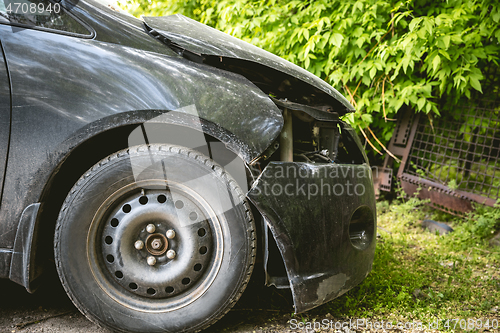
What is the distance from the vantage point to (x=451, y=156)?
3.74m

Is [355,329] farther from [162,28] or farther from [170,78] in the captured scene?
[162,28]

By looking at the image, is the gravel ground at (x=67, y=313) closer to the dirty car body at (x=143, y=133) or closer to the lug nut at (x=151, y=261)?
the dirty car body at (x=143, y=133)

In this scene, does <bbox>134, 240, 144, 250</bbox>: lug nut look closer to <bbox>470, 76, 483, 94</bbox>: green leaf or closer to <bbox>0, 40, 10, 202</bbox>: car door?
<bbox>0, 40, 10, 202</bbox>: car door

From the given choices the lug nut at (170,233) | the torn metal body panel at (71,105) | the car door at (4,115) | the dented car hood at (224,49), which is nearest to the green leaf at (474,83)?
the dented car hood at (224,49)

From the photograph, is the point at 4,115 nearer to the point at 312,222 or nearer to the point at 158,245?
the point at 158,245

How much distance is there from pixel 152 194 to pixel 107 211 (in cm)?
21

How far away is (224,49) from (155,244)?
99 cm

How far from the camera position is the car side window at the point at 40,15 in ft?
5.04

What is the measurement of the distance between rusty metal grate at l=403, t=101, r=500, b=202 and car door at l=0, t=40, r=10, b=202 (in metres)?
3.71

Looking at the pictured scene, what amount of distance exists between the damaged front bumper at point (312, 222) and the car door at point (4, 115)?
3.60ft

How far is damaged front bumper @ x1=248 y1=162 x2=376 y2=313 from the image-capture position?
59.4 inches

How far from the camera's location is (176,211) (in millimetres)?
1539

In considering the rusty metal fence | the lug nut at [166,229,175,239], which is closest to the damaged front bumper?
the lug nut at [166,229,175,239]

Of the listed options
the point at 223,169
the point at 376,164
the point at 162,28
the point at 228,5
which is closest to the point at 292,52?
the point at 228,5
